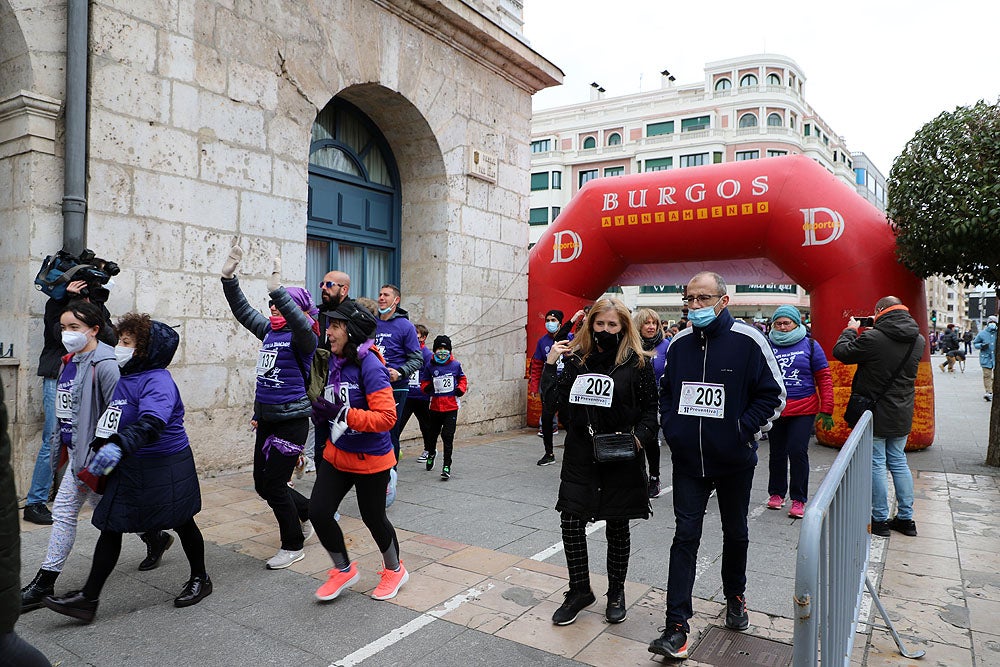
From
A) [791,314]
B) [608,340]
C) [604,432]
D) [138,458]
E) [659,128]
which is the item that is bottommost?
[138,458]

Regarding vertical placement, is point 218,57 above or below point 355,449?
above

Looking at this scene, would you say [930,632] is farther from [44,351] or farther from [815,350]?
[44,351]

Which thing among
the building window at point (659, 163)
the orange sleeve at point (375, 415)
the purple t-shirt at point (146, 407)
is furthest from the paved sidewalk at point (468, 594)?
the building window at point (659, 163)

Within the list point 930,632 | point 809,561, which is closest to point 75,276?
point 809,561

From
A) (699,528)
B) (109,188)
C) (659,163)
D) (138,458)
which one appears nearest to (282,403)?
(138,458)

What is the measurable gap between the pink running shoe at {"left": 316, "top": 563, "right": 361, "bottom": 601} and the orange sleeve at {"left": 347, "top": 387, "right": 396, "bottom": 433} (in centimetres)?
84

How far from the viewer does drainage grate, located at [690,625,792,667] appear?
3109 mm

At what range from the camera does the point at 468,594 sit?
3814mm

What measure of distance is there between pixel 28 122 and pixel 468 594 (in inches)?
186

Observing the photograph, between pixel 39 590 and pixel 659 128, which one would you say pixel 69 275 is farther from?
pixel 659 128

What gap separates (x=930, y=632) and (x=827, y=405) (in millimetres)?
2447

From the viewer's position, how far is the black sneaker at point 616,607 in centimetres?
349

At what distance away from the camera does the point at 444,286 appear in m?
9.01

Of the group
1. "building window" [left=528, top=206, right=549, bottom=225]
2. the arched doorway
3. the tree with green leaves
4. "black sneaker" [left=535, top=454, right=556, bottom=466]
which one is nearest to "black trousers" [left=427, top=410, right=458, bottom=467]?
"black sneaker" [left=535, top=454, right=556, bottom=466]
